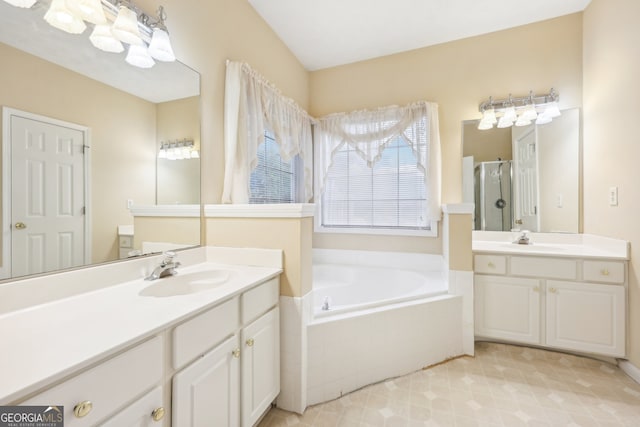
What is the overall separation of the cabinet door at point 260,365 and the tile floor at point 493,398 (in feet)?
0.69

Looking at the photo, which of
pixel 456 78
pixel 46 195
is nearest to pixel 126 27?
pixel 46 195

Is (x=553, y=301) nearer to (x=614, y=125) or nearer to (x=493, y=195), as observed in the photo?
(x=493, y=195)

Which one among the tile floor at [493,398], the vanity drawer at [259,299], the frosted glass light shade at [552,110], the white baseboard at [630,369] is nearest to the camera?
the vanity drawer at [259,299]

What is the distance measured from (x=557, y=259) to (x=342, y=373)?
1.76 m

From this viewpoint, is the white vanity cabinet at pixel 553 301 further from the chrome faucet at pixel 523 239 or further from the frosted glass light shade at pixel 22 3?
the frosted glass light shade at pixel 22 3

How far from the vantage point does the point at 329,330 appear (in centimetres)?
158

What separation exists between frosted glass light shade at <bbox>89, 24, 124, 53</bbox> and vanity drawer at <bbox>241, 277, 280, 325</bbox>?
1219 mm

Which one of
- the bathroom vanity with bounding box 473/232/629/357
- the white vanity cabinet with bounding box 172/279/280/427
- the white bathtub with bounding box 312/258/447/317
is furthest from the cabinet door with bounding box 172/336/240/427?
the bathroom vanity with bounding box 473/232/629/357

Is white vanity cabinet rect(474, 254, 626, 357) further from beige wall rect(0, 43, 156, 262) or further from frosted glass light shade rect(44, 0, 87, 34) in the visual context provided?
frosted glass light shade rect(44, 0, 87, 34)

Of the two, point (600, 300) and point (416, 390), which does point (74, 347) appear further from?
point (600, 300)

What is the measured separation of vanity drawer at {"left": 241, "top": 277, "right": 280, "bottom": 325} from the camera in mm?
1206

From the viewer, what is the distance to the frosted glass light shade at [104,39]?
1.10 meters

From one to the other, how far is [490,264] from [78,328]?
8.01 feet

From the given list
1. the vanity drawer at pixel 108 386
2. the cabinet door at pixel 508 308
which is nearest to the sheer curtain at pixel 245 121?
the vanity drawer at pixel 108 386
